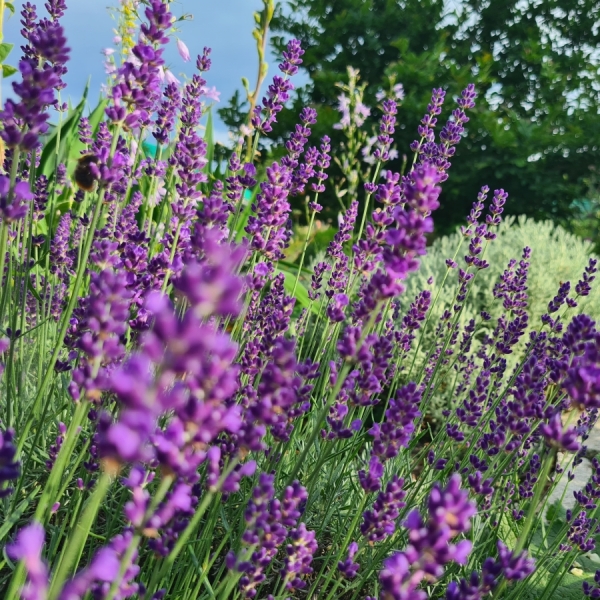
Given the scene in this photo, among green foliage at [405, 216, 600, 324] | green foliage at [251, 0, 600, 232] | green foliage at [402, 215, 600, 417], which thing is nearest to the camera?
green foliage at [402, 215, 600, 417]

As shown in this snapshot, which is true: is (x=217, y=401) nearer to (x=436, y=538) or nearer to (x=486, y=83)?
(x=436, y=538)

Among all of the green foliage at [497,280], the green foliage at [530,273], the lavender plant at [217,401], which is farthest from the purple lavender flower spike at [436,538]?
the green foliage at [530,273]

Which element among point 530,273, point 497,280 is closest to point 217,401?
point 497,280

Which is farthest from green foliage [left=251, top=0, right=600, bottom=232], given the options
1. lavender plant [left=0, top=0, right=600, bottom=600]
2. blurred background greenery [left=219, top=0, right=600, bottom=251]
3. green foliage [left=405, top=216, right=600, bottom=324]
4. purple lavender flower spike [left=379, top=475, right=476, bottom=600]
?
purple lavender flower spike [left=379, top=475, right=476, bottom=600]

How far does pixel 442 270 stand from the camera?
258 inches

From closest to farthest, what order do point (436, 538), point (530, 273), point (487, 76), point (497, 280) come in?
point (436, 538), point (497, 280), point (530, 273), point (487, 76)

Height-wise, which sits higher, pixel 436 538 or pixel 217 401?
pixel 217 401

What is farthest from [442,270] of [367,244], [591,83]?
[591,83]

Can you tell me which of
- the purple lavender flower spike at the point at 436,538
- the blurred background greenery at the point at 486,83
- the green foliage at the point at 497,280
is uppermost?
the blurred background greenery at the point at 486,83

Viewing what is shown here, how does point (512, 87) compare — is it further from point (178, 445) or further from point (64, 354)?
point (178, 445)

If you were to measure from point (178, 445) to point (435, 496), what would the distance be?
425mm

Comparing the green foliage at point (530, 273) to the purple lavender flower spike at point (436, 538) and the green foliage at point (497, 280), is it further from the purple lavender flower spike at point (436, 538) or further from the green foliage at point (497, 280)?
the purple lavender flower spike at point (436, 538)

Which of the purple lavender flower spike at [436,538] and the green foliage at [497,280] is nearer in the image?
the purple lavender flower spike at [436,538]

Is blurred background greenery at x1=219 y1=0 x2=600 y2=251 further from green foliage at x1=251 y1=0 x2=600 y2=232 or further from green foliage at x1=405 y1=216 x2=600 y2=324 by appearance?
green foliage at x1=405 y1=216 x2=600 y2=324
